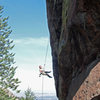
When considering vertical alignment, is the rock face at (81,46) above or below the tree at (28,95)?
below

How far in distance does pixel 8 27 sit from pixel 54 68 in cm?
2161

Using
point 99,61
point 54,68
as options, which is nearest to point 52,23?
point 54,68

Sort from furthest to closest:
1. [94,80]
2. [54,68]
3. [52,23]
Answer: [54,68]
[52,23]
[94,80]

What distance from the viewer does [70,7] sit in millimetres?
6895

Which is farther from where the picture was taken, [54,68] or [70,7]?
[54,68]

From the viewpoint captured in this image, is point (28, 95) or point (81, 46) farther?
point (28, 95)

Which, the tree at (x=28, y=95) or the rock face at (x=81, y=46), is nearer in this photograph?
the rock face at (x=81, y=46)

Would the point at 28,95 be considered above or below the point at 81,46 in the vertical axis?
above

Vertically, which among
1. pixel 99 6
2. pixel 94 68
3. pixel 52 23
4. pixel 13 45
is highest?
Result: pixel 13 45

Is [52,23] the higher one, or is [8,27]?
[8,27]

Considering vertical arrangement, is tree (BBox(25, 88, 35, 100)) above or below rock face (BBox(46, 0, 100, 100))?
above

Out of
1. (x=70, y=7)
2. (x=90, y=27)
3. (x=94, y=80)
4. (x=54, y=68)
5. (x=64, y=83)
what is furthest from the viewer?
(x=54, y=68)

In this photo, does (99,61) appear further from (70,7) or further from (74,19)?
(70,7)

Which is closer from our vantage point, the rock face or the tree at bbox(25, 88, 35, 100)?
the rock face
